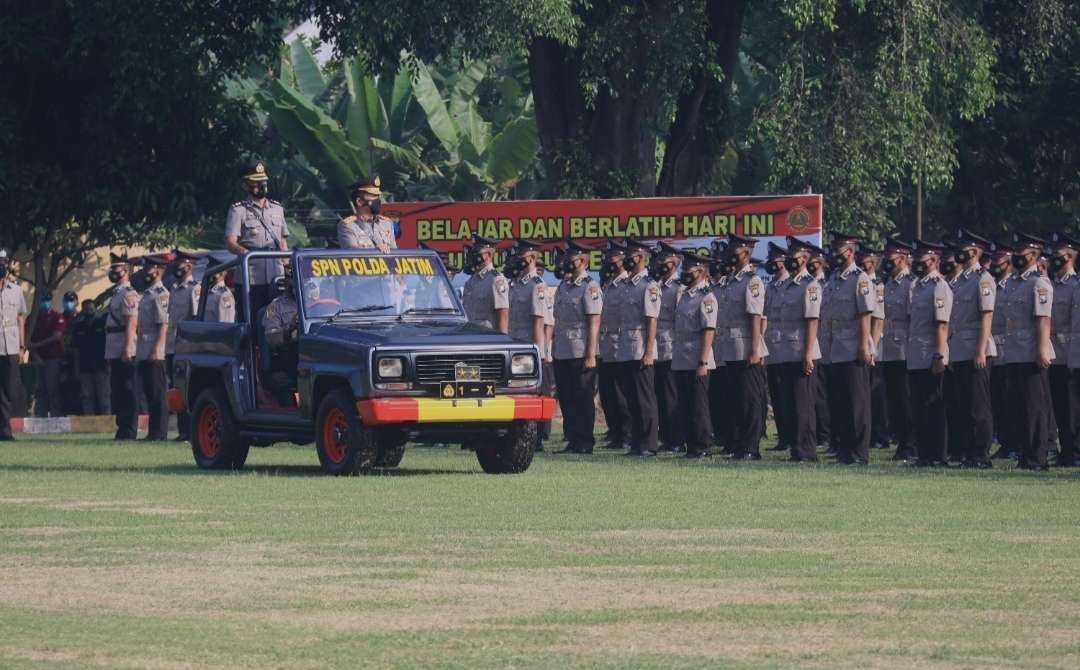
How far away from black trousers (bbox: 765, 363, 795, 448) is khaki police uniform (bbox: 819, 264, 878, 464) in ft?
1.42

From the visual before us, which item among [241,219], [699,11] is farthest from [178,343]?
[699,11]

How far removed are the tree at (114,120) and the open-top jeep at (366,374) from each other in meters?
12.4

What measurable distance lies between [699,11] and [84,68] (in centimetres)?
947

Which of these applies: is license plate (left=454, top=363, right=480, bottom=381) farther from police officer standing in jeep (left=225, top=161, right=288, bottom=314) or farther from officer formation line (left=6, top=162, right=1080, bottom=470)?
police officer standing in jeep (left=225, top=161, right=288, bottom=314)

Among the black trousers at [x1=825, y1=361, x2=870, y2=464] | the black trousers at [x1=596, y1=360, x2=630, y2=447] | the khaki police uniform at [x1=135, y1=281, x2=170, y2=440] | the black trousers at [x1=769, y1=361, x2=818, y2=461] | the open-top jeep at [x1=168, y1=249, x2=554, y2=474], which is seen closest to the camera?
the open-top jeep at [x1=168, y1=249, x2=554, y2=474]

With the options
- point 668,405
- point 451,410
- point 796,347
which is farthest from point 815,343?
point 451,410

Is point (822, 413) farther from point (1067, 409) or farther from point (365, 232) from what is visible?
point (365, 232)

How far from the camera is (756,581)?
11203 mm

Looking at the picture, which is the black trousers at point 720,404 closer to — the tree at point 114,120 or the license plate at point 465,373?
the license plate at point 465,373

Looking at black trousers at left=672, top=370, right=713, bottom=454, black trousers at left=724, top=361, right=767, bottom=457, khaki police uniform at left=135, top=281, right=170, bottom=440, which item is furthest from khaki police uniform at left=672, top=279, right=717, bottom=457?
khaki police uniform at left=135, top=281, right=170, bottom=440

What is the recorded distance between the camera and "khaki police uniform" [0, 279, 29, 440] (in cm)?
2606

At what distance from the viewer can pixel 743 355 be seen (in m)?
22.2

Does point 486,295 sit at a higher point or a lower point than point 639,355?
higher

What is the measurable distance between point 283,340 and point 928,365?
19.3 ft
